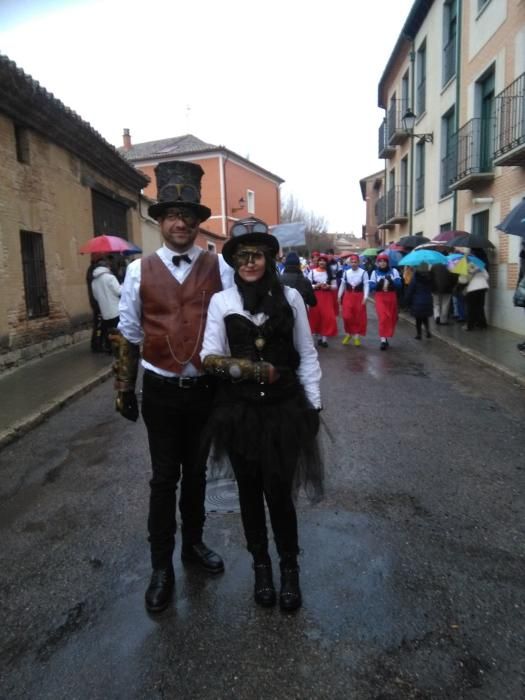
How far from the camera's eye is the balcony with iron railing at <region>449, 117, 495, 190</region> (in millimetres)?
13047

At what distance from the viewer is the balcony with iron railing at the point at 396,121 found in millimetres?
21391

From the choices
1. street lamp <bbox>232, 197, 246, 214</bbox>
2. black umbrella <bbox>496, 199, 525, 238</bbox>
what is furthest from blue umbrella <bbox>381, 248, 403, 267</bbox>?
street lamp <bbox>232, 197, 246, 214</bbox>

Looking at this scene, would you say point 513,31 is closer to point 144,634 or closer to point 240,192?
point 144,634

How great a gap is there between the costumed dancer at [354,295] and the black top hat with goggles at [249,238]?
300 inches

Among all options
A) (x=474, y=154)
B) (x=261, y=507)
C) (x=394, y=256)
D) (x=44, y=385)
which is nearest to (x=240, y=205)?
(x=394, y=256)

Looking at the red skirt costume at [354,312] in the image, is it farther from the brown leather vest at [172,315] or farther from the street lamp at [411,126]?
the street lamp at [411,126]

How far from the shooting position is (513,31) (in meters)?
11.4

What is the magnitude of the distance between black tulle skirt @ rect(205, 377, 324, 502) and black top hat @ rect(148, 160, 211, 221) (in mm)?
881

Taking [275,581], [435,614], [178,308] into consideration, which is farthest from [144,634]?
[178,308]

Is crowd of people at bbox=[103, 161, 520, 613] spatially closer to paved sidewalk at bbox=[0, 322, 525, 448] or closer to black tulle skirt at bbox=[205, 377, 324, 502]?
black tulle skirt at bbox=[205, 377, 324, 502]

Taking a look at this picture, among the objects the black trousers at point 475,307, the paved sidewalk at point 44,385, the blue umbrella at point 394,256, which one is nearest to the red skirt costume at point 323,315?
the black trousers at point 475,307

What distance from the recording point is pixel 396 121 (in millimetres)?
23156

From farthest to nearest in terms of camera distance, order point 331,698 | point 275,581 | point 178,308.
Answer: point 275,581, point 178,308, point 331,698

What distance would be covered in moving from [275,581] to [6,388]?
5.81 meters
